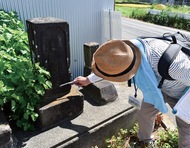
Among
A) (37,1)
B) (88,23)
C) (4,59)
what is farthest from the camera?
(88,23)

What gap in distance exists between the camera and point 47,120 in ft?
7.57

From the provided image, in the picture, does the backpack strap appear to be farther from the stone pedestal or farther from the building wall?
the building wall

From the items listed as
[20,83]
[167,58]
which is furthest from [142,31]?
[167,58]

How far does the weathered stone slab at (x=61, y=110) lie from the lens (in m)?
2.27

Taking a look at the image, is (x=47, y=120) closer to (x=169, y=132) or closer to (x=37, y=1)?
(x=169, y=132)

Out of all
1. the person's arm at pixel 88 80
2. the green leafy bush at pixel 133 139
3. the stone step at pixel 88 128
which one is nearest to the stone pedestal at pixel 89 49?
the stone step at pixel 88 128

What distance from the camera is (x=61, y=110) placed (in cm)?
241

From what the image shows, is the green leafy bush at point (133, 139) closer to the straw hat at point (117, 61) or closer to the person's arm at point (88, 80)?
the person's arm at point (88, 80)

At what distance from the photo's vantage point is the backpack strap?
1.50 m

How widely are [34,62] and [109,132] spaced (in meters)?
1.32

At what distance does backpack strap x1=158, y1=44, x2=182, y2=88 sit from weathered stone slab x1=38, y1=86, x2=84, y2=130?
1.26 metres

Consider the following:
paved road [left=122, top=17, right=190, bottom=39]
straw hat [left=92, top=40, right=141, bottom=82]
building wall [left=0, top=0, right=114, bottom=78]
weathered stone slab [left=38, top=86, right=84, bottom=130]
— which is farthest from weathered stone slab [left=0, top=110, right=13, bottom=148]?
paved road [left=122, top=17, right=190, bottom=39]

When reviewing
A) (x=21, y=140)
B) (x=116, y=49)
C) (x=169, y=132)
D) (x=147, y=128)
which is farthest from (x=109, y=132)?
(x=116, y=49)

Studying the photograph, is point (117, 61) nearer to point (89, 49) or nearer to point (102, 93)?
point (102, 93)
